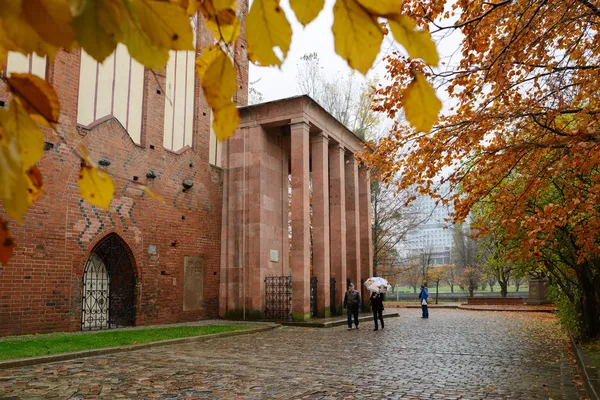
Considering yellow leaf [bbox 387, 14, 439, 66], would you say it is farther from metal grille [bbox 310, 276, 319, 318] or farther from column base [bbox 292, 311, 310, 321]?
metal grille [bbox 310, 276, 319, 318]

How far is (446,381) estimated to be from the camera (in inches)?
305

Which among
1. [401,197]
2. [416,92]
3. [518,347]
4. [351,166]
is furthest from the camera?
[401,197]

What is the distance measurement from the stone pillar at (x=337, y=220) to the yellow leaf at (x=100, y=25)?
838 inches

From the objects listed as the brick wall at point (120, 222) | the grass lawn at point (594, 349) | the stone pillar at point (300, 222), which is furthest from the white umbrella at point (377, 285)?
the grass lawn at point (594, 349)

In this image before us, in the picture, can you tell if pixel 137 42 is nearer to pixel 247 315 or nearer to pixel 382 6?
pixel 382 6

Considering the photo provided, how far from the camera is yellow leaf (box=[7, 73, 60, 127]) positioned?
118 cm

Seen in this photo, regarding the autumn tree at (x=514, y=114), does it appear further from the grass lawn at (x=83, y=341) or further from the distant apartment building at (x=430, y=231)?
the grass lawn at (x=83, y=341)

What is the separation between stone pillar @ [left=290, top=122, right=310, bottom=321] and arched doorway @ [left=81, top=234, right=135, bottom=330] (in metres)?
5.93

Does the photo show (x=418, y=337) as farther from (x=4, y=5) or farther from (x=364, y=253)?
(x=4, y=5)

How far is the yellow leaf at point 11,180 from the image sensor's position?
0.98m

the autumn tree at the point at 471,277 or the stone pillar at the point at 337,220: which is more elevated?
the stone pillar at the point at 337,220

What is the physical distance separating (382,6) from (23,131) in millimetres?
913

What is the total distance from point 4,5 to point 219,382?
A: 7020 mm

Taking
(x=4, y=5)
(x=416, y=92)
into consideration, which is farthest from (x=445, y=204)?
(x=4, y=5)
